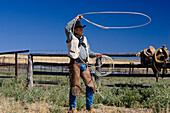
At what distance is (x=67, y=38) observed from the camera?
15.5ft

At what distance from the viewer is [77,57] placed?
4.68 metres

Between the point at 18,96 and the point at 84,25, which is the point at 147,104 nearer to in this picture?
the point at 84,25

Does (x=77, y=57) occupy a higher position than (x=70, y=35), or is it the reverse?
(x=70, y=35)

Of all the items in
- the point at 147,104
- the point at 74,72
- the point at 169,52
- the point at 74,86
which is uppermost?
the point at 169,52

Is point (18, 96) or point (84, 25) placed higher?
point (84, 25)

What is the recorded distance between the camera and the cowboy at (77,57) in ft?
15.2

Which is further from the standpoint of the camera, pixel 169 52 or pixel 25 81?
pixel 25 81

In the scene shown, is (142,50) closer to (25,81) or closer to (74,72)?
(74,72)

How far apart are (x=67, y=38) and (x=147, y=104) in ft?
9.60

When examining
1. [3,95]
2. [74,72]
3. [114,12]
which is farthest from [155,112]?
[3,95]

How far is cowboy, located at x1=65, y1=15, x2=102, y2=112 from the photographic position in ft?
15.2

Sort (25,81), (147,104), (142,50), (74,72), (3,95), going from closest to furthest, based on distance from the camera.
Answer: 1. (74,72)
2. (147,104)
3. (3,95)
4. (142,50)
5. (25,81)

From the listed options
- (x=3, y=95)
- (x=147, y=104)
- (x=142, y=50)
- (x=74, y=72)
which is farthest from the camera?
(x=142, y=50)

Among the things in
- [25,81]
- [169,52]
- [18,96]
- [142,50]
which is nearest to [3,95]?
[18,96]
